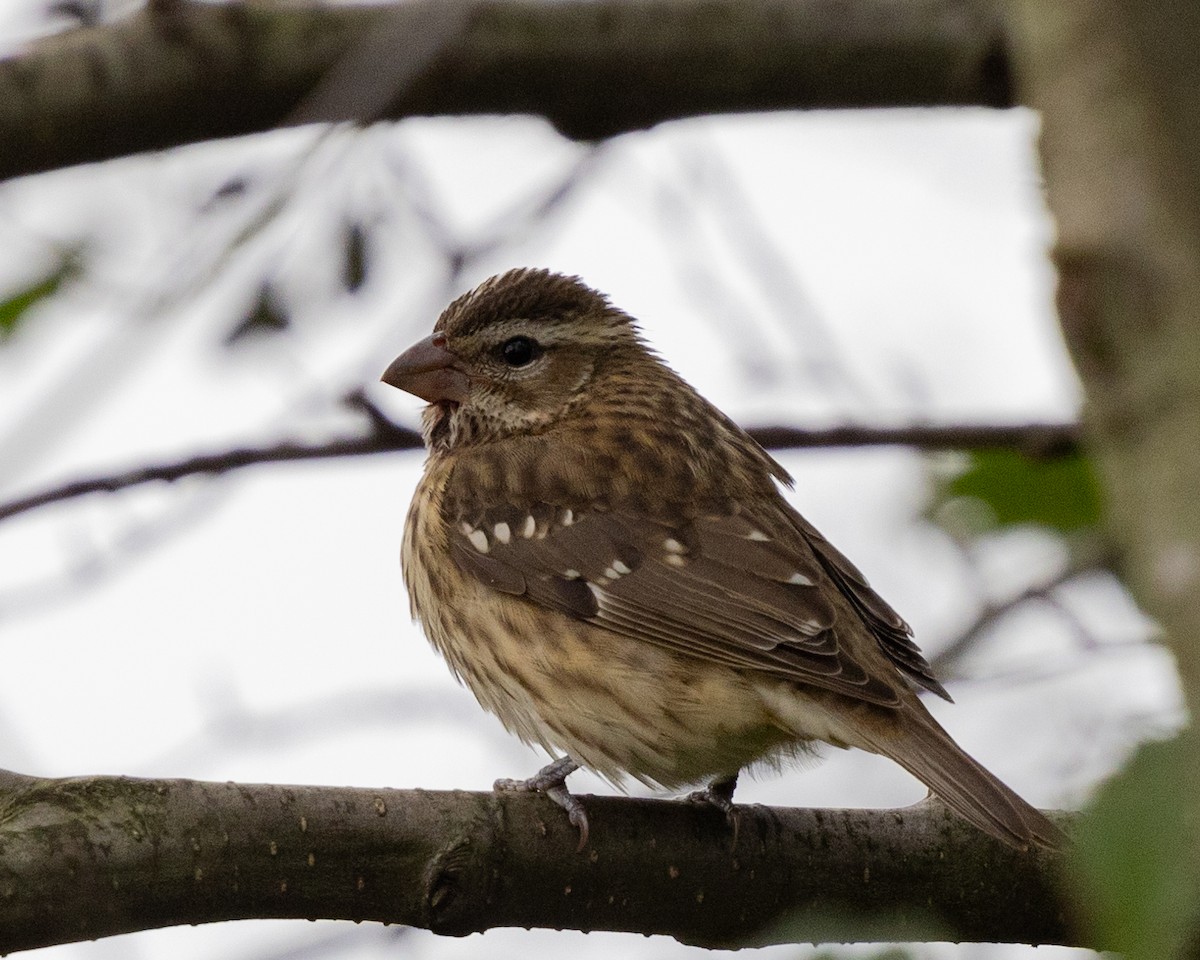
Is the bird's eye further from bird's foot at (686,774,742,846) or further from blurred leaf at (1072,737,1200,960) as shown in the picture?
blurred leaf at (1072,737,1200,960)

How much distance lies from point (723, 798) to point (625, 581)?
33.2 inches

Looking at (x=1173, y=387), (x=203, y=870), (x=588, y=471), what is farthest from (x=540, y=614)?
(x=1173, y=387)

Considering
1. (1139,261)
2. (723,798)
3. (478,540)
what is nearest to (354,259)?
(478,540)

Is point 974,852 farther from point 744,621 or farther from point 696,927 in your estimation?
point 744,621

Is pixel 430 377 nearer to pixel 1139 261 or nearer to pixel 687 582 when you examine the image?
pixel 687 582

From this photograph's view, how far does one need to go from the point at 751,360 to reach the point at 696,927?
2.41 m

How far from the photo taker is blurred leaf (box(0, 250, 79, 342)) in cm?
329

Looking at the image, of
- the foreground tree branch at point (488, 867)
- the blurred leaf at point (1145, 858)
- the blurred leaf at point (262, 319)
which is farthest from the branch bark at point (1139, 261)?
the blurred leaf at point (262, 319)

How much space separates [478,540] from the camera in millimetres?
4879

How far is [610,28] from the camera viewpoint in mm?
5066

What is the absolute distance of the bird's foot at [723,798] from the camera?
12.2 feet

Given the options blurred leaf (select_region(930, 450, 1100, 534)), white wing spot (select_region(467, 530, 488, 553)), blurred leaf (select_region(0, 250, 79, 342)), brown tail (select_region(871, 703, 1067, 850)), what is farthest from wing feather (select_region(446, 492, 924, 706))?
blurred leaf (select_region(0, 250, 79, 342))

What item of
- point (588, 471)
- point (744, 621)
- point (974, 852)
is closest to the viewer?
point (974, 852)

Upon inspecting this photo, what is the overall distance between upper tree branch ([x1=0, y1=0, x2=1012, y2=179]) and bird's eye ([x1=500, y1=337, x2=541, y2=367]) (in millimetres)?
790
